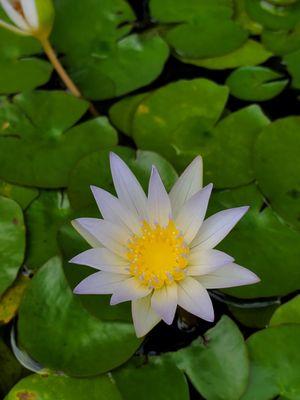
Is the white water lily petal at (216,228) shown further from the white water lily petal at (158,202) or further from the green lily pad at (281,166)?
the green lily pad at (281,166)

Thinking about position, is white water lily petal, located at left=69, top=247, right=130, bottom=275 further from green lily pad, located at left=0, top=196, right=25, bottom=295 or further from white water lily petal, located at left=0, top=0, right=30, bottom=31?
white water lily petal, located at left=0, top=0, right=30, bottom=31

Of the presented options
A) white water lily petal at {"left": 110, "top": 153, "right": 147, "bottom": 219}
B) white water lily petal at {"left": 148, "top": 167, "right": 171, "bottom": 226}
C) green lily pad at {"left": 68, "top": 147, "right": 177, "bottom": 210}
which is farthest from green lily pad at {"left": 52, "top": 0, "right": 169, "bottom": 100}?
white water lily petal at {"left": 148, "top": 167, "right": 171, "bottom": 226}

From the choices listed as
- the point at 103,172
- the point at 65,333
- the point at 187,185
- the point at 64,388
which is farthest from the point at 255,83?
the point at 64,388

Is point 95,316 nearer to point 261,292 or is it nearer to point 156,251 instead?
point 156,251

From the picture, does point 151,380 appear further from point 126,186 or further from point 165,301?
point 126,186

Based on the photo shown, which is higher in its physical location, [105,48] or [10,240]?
[105,48]

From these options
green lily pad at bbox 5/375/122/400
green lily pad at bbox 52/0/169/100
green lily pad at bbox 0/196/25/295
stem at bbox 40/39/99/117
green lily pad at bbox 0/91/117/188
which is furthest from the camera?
green lily pad at bbox 52/0/169/100
